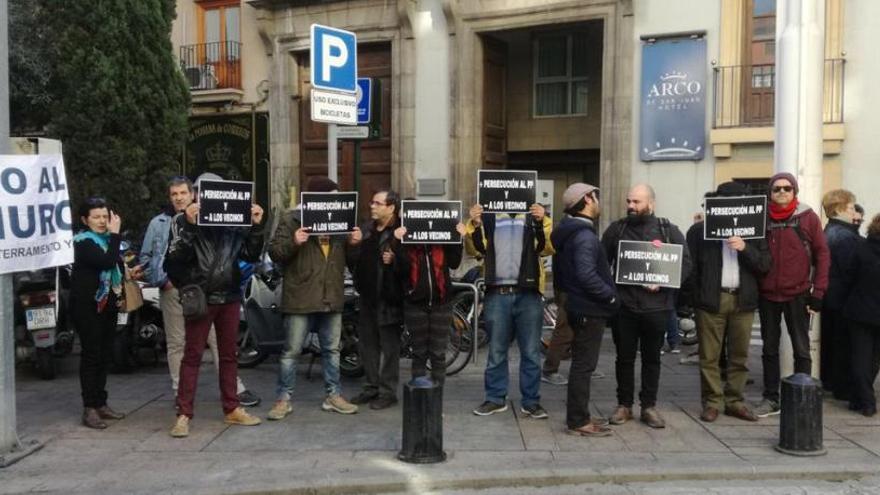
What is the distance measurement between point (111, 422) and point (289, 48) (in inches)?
465

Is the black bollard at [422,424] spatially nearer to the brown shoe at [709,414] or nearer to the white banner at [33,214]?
the brown shoe at [709,414]

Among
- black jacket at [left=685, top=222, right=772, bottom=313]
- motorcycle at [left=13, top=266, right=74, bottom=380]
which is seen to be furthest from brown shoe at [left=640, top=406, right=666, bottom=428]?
motorcycle at [left=13, top=266, right=74, bottom=380]

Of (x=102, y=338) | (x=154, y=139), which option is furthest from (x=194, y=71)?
(x=102, y=338)

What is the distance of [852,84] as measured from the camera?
1230 cm

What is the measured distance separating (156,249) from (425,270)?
242 centimetres

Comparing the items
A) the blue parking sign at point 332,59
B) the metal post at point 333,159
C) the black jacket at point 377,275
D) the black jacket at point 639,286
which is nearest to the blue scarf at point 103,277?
the black jacket at point 377,275

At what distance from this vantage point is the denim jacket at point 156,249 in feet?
22.5

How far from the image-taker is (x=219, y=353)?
629 cm

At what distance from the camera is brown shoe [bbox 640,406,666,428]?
6152 millimetres

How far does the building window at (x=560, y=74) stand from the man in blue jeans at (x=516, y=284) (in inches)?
390

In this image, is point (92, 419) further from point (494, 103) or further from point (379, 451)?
point (494, 103)

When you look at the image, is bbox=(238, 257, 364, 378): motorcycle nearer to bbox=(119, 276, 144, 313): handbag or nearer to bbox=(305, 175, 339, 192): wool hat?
bbox=(119, 276, 144, 313): handbag

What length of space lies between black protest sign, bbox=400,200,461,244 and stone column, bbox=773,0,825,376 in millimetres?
2952

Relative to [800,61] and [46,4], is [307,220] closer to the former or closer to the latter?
[800,61]
